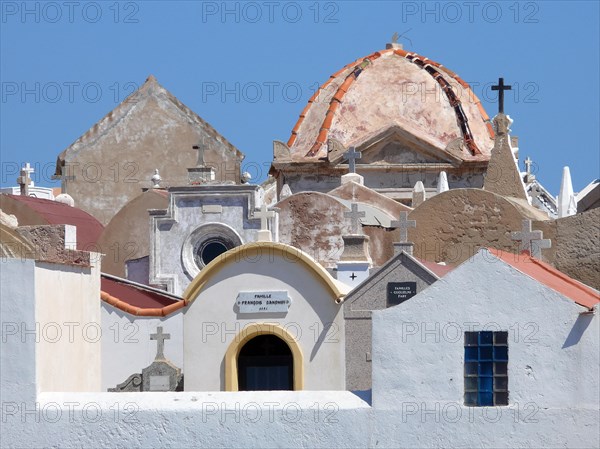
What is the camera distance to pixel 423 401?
21.5 m

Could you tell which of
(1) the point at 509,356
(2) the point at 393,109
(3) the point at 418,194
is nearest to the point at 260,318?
(1) the point at 509,356

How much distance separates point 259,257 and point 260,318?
81cm

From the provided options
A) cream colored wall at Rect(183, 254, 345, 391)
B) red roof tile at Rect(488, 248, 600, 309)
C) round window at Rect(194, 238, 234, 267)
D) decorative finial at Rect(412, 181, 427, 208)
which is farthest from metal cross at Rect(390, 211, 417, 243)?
red roof tile at Rect(488, 248, 600, 309)

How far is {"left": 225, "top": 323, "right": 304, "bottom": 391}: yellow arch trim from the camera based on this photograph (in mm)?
30141

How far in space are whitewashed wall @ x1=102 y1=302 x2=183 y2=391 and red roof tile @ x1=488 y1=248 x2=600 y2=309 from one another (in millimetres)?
9376

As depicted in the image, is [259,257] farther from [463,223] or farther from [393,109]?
[393,109]

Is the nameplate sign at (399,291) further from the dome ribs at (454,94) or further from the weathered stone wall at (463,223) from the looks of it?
the dome ribs at (454,94)

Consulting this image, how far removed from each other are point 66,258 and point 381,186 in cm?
2407

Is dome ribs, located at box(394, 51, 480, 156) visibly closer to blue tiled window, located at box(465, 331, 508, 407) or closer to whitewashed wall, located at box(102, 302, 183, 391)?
whitewashed wall, located at box(102, 302, 183, 391)

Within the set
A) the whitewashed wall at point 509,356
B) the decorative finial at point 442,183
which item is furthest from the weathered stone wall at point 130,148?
the whitewashed wall at point 509,356

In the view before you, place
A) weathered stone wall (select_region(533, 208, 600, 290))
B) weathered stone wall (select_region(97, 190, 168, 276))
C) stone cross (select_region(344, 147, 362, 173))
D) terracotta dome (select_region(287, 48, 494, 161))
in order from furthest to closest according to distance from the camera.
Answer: terracotta dome (select_region(287, 48, 494, 161)), stone cross (select_region(344, 147, 362, 173)), weathered stone wall (select_region(97, 190, 168, 276)), weathered stone wall (select_region(533, 208, 600, 290))

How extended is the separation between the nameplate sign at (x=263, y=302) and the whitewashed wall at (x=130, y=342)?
259 cm

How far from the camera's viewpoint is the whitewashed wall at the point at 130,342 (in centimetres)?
3353

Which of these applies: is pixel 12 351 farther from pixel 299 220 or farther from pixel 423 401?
pixel 299 220
